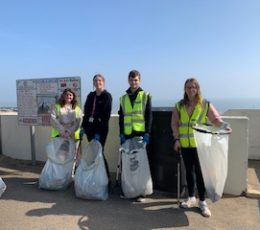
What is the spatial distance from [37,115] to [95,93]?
2.15 meters

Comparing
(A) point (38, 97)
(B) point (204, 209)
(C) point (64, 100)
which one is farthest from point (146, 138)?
(A) point (38, 97)

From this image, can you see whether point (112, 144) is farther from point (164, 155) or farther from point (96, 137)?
point (164, 155)

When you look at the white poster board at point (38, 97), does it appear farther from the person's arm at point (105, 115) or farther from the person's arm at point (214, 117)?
the person's arm at point (214, 117)

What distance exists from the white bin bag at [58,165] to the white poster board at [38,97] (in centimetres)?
144

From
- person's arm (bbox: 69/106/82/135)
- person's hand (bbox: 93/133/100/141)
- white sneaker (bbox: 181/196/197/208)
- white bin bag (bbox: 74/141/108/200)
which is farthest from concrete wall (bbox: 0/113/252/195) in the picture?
white bin bag (bbox: 74/141/108/200)

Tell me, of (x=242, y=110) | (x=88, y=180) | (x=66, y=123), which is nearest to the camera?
(x=88, y=180)

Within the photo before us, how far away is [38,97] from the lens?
7.19m

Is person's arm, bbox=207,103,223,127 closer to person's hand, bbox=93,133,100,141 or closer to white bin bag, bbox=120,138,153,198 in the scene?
white bin bag, bbox=120,138,153,198

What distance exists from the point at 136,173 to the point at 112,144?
170 centimetres

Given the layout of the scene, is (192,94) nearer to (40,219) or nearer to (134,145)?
(134,145)

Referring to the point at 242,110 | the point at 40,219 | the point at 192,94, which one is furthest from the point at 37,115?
the point at 242,110

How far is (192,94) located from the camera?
4.62 meters

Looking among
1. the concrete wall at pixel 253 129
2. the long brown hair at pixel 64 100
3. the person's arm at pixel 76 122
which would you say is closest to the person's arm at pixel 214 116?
the person's arm at pixel 76 122

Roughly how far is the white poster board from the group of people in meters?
0.91
